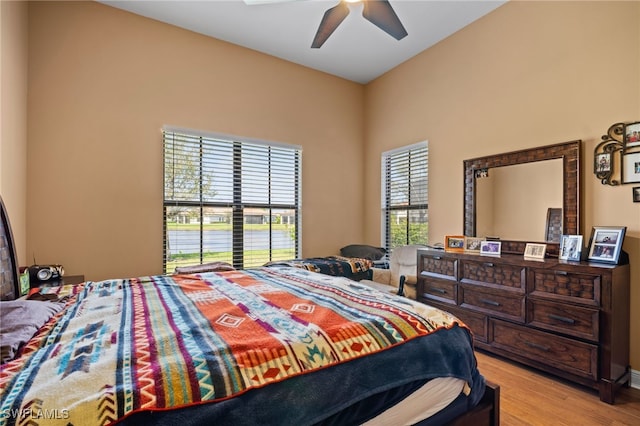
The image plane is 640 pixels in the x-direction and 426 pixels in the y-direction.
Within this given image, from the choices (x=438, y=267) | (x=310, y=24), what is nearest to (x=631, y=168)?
(x=438, y=267)

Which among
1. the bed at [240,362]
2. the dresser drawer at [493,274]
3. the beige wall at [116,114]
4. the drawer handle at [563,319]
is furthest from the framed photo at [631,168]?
the beige wall at [116,114]

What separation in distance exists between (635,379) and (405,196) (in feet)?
8.58

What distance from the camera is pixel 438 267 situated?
10.3 ft

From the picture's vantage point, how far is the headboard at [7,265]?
182 centimetres

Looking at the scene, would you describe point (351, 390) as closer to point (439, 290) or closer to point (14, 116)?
point (439, 290)

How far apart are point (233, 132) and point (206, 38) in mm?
1055

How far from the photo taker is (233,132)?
3.72m

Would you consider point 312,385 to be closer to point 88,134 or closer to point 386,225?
point 88,134

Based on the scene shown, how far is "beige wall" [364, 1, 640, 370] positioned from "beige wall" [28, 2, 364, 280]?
180 centimetres

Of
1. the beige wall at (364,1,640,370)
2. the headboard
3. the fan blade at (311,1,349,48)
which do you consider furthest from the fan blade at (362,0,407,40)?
the headboard

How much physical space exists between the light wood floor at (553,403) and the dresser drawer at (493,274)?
67cm

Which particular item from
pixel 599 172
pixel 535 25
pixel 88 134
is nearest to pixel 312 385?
pixel 599 172

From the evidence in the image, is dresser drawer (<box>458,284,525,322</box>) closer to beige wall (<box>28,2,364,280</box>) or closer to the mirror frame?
the mirror frame

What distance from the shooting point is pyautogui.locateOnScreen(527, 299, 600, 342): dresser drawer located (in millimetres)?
2113
